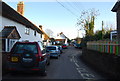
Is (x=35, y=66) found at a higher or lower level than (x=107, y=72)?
higher

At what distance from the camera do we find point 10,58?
765 cm

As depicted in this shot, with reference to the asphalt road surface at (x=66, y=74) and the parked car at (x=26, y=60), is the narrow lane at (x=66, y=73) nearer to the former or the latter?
the asphalt road surface at (x=66, y=74)

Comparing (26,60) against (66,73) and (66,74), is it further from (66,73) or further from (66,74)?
(66,73)

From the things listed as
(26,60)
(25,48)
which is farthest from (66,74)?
(25,48)

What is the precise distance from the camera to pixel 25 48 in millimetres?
7852

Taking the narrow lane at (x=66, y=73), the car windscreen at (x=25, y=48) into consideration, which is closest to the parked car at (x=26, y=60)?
the car windscreen at (x=25, y=48)

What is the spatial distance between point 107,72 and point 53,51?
10.5 meters

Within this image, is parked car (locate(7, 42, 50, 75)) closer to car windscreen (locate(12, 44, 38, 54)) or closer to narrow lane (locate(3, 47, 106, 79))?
car windscreen (locate(12, 44, 38, 54))

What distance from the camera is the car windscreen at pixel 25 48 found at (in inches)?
304

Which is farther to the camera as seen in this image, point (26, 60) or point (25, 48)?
point (25, 48)

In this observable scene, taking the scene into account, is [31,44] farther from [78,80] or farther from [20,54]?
[78,80]

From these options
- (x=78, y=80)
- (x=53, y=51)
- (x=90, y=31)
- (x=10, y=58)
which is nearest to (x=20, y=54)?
(x=10, y=58)

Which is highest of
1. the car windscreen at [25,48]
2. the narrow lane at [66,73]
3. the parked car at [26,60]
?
the car windscreen at [25,48]

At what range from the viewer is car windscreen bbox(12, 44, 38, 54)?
7.72m
